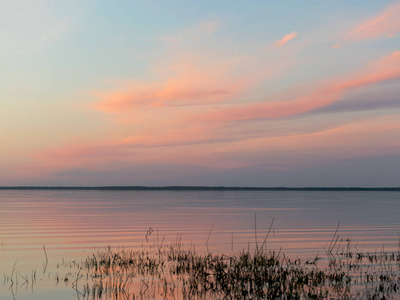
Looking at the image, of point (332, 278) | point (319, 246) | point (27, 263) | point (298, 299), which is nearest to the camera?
point (298, 299)

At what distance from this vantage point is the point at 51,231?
138ft

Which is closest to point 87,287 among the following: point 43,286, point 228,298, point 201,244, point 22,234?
point 43,286

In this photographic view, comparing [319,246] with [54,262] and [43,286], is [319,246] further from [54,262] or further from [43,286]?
[43,286]

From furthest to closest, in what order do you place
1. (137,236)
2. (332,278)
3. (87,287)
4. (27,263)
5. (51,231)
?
(51,231) < (137,236) < (27,263) < (332,278) < (87,287)

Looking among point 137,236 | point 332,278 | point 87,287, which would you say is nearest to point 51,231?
point 137,236

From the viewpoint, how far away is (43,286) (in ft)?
61.7

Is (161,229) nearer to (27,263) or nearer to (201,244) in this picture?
(201,244)

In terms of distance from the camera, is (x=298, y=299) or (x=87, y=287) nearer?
(x=298, y=299)

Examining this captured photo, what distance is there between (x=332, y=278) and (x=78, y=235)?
957 inches

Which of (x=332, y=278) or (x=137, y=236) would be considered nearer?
(x=332, y=278)

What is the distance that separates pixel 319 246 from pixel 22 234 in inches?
920

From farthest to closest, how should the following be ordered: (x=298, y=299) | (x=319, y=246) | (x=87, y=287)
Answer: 1. (x=319, y=246)
2. (x=87, y=287)
3. (x=298, y=299)

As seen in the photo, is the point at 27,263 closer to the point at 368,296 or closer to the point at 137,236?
the point at 137,236

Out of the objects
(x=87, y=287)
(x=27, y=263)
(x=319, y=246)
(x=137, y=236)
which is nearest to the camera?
(x=87, y=287)
